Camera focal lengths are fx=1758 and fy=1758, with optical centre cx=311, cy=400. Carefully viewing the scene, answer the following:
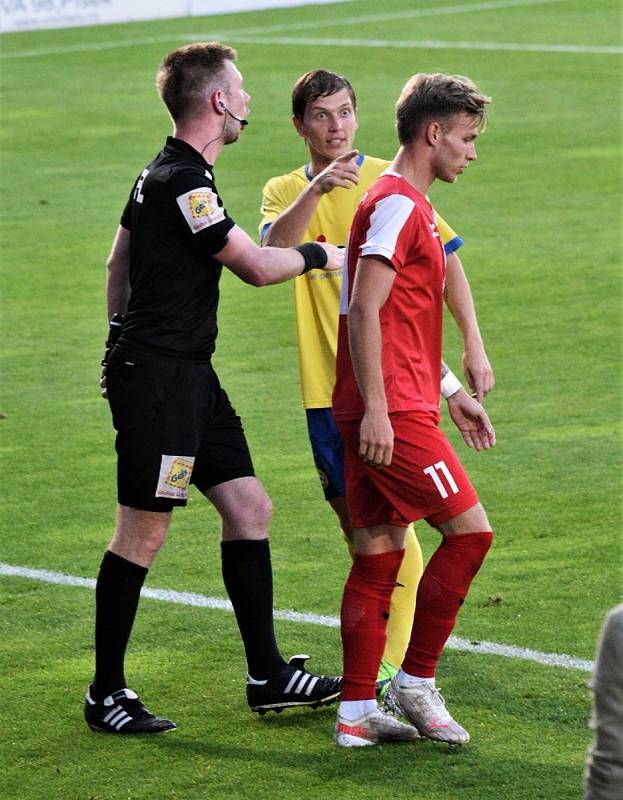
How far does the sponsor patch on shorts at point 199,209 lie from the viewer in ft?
17.3

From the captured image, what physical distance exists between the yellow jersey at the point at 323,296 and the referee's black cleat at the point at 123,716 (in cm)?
115

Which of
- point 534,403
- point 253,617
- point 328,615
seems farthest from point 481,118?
point 534,403

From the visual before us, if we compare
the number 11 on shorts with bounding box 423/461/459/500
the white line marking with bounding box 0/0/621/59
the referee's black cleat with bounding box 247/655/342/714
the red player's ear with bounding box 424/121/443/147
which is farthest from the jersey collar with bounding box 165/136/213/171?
the white line marking with bounding box 0/0/621/59

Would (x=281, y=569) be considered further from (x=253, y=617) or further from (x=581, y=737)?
(x=581, y=737)

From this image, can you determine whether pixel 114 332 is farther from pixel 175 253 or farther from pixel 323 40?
pixel 323 40

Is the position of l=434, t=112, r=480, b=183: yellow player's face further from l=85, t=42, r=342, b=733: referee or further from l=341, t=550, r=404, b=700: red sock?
l=341, t=550, r=404, b=700: red sock

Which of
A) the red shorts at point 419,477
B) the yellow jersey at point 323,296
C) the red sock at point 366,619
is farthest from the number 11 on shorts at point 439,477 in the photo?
the yellow jersey at point 323,296

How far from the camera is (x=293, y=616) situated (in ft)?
21.8

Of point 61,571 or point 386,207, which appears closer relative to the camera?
point 386,207

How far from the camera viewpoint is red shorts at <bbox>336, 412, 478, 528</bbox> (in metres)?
A: 5.17

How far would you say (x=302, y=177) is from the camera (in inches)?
239

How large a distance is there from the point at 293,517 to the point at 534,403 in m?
2.30

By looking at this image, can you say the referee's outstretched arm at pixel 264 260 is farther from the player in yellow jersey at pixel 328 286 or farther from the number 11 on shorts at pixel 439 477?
the number 11 on shorts at pixel 439 477

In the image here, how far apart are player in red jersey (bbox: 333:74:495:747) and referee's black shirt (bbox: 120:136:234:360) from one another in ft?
1.45
